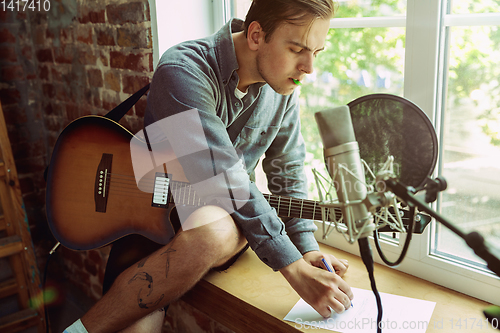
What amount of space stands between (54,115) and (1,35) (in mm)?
459

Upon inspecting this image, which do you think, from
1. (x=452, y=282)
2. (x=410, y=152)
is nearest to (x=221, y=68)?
(x=410, y=152)

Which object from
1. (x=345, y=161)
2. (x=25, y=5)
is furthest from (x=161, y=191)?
(x=25, y=5)

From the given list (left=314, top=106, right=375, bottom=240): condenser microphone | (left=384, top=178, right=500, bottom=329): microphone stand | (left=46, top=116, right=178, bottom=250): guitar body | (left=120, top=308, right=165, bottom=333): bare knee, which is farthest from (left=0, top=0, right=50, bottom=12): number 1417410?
(left=384, top=178, right=500, bottom=329): microphone stand

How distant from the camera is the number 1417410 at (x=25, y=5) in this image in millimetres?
1968

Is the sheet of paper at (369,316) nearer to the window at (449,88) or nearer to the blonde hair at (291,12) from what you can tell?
the window at (449,88)

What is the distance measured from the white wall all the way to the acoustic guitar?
1.27ft

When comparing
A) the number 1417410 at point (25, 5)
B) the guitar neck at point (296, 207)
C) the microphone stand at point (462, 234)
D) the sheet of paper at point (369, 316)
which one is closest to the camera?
the microphone stand at point (462, 234)

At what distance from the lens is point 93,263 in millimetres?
2100

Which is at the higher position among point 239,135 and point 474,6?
point 474,6

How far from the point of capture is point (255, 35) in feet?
3.92

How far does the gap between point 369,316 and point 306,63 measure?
0.70 meters

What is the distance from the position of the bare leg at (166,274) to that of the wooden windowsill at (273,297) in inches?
6.5

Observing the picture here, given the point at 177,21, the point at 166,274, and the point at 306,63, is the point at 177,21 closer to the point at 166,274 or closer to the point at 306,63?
the point at 306,63

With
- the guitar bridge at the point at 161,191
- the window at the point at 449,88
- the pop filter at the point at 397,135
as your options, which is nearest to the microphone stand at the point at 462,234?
the pop filter at the point at 397,135
